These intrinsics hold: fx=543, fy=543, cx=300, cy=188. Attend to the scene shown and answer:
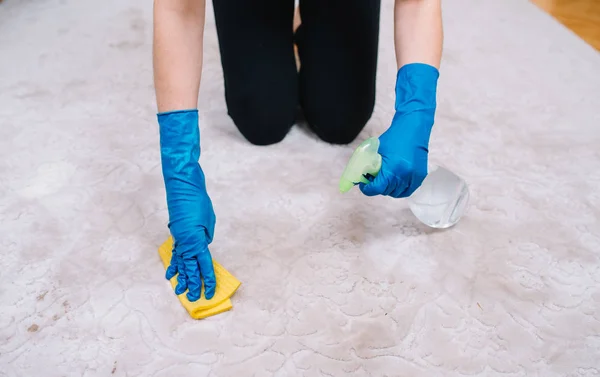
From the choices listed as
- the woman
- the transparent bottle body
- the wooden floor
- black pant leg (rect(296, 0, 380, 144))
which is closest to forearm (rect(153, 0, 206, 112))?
the woman

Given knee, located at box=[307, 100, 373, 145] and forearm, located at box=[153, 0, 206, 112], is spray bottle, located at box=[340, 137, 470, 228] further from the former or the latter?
forearm, located at box=[153, 0, 206, 112]

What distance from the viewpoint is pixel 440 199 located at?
1.11 metres

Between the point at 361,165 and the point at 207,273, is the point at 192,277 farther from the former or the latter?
the point at 361,165

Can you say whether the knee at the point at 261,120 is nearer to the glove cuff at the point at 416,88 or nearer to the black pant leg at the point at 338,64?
the black pant leg at the point at 338,64

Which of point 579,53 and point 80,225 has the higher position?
point 579,53

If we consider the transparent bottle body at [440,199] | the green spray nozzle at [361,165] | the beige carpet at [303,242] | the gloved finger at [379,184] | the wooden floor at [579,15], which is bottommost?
the beige carpet at [303,242]

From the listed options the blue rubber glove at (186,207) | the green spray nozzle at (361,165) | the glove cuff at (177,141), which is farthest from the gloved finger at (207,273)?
the green spray nozzle at (361,165)

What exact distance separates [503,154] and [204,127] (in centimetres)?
73

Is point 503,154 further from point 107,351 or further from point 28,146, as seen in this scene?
point 28,146

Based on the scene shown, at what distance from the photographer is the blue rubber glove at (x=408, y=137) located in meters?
0.93

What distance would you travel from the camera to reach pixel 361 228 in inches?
43.5

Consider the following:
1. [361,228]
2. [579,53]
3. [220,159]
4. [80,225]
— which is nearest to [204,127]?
[220,159]

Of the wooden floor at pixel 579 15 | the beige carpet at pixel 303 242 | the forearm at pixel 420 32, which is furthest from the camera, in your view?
the wooden floor at pixel 579 15

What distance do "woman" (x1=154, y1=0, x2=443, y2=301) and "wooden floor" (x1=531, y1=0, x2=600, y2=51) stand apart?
0.96 metres
